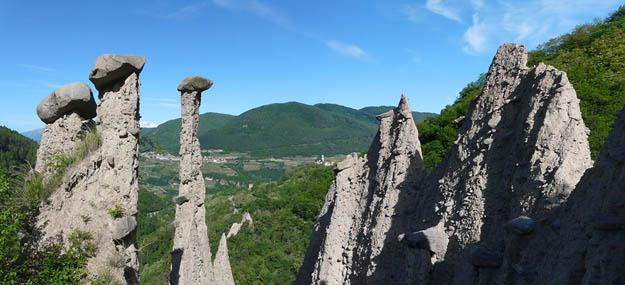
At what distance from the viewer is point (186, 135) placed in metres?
12.9

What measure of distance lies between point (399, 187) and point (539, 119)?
4.43 m

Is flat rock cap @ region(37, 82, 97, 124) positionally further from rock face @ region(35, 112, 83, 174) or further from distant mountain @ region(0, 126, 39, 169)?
distant mountain @ region(0, 126, 39, 169)

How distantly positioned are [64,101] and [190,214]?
285 inches

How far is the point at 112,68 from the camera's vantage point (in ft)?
22.9

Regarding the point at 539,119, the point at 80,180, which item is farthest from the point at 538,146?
the point at 80,180

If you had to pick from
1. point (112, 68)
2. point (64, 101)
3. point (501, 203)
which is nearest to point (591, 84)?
point (501, 203)

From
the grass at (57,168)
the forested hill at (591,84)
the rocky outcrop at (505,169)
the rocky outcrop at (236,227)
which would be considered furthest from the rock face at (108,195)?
the rocky outcrop at (236,227)

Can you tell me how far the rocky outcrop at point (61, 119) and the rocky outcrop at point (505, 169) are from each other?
8427 millimetres

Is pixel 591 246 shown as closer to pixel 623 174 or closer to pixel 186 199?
pixel 623 174

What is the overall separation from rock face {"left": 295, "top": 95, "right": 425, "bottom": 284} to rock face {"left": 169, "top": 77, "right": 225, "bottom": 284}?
17.2 ft

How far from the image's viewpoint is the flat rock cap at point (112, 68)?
272 inches

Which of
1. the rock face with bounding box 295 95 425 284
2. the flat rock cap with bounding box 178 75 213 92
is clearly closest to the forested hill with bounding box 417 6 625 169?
the rock face with bounding box 295 95 425 284

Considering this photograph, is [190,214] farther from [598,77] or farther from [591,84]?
[598,77]

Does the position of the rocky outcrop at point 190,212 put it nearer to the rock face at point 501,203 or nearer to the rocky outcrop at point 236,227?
the rock face at point 501,203
